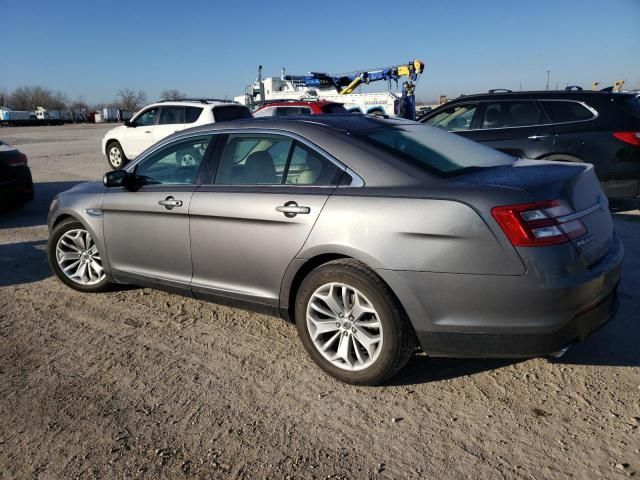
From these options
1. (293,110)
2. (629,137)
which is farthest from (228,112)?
(629,137)

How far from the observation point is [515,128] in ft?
24.6

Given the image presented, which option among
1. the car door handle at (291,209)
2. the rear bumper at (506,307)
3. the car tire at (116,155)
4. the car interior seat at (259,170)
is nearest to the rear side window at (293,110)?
the car tire at (116,155)

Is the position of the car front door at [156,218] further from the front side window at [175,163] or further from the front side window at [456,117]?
the front side window at [456,117]

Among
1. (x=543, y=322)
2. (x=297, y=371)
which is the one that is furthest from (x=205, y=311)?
(x=543, y=322)

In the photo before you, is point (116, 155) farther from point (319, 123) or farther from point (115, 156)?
point (319, 123)

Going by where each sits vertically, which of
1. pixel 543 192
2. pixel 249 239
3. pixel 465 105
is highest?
pixel 465 105

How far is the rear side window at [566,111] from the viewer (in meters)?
7.14

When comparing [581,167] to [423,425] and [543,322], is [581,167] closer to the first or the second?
[543,322]

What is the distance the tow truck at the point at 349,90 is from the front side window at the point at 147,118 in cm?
749

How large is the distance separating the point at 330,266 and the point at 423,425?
0.99m

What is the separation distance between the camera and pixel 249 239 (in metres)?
3.44

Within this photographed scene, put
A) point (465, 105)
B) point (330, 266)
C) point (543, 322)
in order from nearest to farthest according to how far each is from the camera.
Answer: point (543, 322) → point (330, 266) → point (465, 105)

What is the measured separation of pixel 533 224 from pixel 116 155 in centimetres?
1348

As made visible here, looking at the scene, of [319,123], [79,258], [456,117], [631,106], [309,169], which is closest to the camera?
[309,169]
